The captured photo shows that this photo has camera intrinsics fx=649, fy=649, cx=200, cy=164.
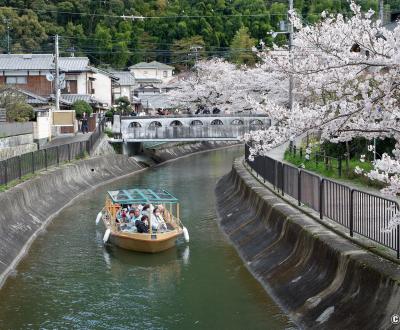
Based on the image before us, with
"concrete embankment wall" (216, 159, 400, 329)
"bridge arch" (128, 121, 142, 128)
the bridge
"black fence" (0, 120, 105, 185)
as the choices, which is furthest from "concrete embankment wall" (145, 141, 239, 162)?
"concrete embankment wall" (216, 159, 400, 329)

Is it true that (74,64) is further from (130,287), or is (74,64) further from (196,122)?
(130,287)

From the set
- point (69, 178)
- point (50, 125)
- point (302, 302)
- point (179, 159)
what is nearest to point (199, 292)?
point (302, 302)

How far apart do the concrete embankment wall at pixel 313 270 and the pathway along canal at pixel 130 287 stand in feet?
1.66

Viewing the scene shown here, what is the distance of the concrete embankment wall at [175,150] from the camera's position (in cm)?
5735

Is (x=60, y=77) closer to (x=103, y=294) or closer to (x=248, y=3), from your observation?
Result: (x=103, y=294)

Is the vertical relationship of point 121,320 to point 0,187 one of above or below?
below

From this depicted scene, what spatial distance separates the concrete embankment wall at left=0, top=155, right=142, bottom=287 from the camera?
66.8ft

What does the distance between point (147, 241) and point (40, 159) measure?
511 inches

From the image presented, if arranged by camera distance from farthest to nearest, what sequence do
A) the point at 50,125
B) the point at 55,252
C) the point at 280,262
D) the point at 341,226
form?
1. the point at 50,125
2. the point at 55,252
3. the point at 280,262
4. the point at 341,226

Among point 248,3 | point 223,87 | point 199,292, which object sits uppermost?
point 248,3

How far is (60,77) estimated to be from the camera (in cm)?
5266

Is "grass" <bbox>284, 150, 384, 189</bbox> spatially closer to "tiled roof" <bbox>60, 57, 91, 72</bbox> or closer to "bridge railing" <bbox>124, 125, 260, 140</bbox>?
"bridge railing" <bbox>124, 125, 260, 140</bbox>

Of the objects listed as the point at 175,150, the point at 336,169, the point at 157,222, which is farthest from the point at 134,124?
the point at 157,222

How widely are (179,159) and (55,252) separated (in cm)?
3886
